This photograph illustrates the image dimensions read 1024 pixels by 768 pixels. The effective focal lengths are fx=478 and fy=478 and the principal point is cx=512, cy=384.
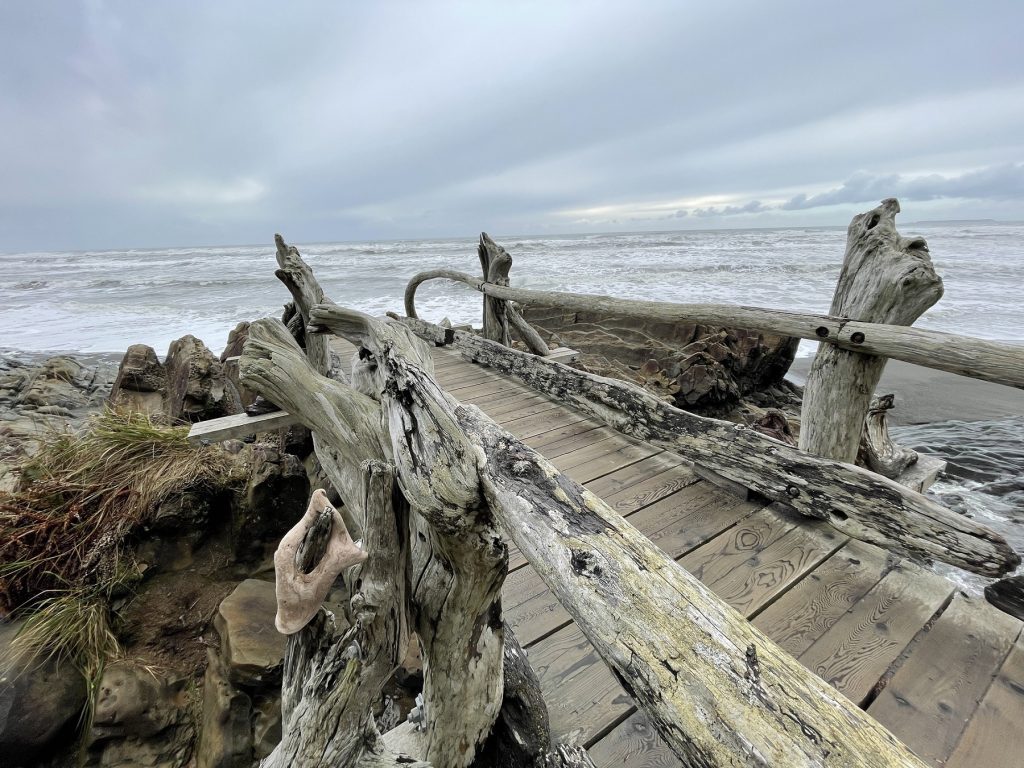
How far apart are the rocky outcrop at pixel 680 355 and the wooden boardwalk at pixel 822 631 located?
13.7 ft

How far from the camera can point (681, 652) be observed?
66cm

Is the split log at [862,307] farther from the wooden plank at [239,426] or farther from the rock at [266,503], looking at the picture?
the rock at [266,503]

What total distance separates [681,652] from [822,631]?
1540mm

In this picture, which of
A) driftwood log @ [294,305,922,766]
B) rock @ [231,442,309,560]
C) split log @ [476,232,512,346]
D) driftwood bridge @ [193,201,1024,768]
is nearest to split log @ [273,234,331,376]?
rock @ [231,442,309,560]

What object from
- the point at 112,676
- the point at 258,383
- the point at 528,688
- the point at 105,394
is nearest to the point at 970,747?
the point at 528,688

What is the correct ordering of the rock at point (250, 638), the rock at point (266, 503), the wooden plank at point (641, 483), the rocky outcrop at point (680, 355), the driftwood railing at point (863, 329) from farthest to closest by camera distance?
the rocky outcrop at point (680, 355)
the rock at point (266, 503)
the wooden plank at point (641, 483)
the rock at point (250, 638)
the driftwood railing at point (863, 329)

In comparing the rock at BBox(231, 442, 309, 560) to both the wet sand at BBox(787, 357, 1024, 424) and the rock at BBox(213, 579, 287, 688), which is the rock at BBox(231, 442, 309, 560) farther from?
the wet sand at BBox(787, 357, 1024, 424)

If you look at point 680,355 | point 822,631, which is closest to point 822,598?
point 822,631

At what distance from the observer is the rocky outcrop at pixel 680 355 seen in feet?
21.4

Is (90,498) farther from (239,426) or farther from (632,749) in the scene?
(632,749)

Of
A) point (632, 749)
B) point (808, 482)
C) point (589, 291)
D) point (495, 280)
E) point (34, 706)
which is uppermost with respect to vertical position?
point (495, 280)

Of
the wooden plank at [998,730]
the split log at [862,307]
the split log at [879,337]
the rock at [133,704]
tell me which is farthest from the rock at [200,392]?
the wooden plank at [998,730]

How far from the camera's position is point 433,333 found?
6.05m

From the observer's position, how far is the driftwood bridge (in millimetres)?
682
